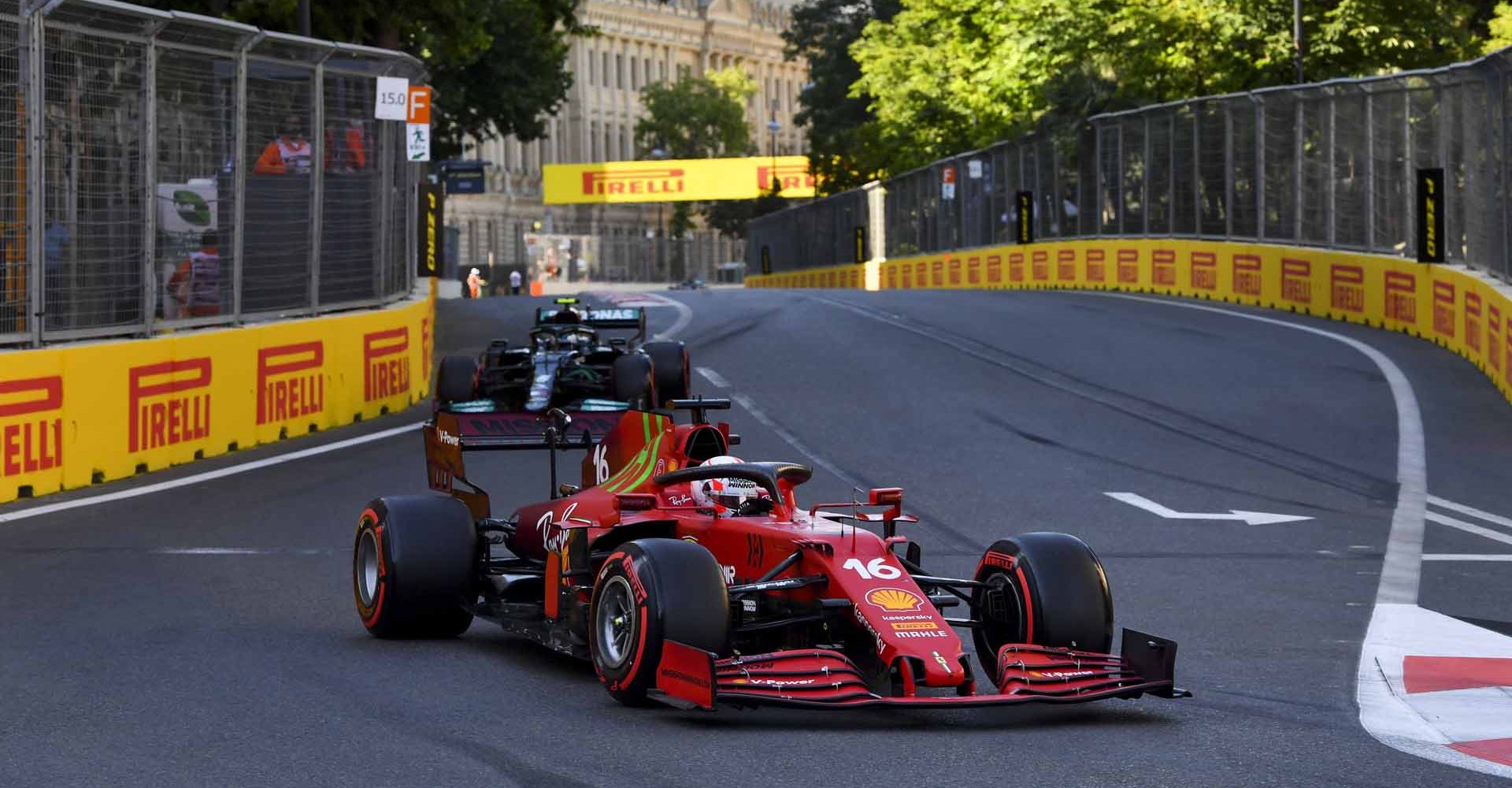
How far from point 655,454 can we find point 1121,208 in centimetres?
3366

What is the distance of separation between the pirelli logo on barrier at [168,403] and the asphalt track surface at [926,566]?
376mm

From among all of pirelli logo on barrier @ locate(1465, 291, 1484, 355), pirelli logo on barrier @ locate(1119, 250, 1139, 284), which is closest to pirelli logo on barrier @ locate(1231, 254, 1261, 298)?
pirelli logo on barrier @ locate(1119, 250, 1139, 284)

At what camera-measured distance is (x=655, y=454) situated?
28.5ft

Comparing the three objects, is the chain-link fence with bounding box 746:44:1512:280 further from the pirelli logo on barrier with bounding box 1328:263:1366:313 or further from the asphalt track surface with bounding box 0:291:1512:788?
the asphalt track surface with bounding box 0:291:1512:788

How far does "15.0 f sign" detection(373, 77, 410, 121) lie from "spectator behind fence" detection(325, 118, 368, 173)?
0.32 m

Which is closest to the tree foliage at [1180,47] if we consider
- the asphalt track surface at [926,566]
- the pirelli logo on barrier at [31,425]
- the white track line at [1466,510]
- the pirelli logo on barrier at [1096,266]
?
the pirelli logo on barrier at [1096,266]

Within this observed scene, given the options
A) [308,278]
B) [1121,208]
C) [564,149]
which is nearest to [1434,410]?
[308,278]

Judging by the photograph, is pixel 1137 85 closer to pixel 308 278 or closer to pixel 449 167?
pixel 449 167

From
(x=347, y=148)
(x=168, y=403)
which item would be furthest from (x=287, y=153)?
(x=168, y=403)

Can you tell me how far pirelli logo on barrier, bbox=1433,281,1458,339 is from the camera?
2388cm

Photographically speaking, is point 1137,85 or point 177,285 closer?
point 177,285

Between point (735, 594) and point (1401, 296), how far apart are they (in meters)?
20.9

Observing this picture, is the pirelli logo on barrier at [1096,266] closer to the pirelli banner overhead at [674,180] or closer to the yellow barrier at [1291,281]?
the yellow barrier at [1291,281]

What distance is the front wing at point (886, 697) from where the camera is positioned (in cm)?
686
